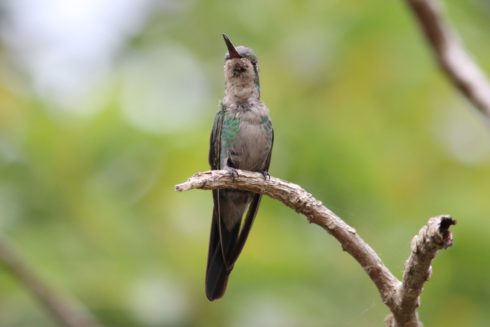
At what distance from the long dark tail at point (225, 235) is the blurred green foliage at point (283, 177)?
56 cm

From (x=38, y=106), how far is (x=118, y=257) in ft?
5.54

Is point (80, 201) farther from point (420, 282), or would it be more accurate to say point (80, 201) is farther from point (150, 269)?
point (420, 282)

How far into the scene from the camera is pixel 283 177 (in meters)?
5.95

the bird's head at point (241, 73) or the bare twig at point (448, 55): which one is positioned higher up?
the bird's head at point (241, 73)

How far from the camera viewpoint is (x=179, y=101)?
7.27m

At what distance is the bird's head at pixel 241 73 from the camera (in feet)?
17.0

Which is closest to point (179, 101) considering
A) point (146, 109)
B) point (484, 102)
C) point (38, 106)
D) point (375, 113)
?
point (146, 109)

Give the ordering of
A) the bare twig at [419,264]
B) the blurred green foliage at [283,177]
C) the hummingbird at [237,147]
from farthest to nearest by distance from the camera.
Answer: the blurred green foliage at [283,177] → the hummingbird at [237,147] → the bare twig at [419,264]

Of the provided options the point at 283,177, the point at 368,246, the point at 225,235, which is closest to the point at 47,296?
the point at 225,235

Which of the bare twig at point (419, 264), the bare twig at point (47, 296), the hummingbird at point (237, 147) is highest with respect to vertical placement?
the hummingbird at point (237, 147)

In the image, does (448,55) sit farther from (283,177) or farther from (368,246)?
(283,177)

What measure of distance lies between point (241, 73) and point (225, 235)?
3.46 feet

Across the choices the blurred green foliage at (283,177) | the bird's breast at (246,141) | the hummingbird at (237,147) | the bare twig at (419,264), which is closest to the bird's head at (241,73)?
the hummingbird at (237,147)

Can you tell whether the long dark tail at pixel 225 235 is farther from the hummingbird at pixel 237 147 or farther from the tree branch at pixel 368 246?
the tree branch at pixel 368 246
